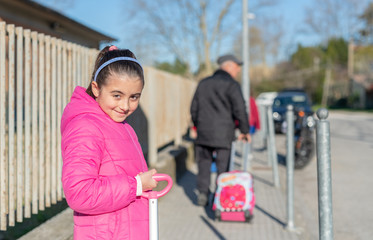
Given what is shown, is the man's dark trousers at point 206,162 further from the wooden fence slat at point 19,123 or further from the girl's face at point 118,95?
the girl's face at point 118,95

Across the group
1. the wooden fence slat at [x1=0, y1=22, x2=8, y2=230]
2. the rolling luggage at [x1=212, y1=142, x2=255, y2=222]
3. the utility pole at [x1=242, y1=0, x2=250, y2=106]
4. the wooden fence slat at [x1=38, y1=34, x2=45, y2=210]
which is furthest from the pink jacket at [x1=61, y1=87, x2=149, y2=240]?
the utility pole at [x1=242, y1=0, x2=250, y2=106]

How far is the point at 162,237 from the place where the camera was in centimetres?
432

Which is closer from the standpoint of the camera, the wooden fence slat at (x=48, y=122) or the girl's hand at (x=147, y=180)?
the girl's hand at (x=147, y=180)

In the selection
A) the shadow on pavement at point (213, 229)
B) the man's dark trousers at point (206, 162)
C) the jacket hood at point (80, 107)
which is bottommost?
the shadow on pavement at point (213, 229)

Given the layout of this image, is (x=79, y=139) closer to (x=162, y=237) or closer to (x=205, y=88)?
(x=162, y=237)

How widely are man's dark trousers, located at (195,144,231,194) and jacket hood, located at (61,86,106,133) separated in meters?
3.50

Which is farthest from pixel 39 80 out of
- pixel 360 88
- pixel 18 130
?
pixel 360 88

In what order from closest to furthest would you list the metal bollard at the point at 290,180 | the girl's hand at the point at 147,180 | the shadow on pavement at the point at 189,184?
the girl's hand at the point at 147,180 → the metal bollard at the point at 290,180 → the shadow on pavement at the point at 189,184

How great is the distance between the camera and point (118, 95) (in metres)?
1.94

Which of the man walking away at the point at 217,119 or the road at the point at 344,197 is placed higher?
the man walking away at the point at 217,119

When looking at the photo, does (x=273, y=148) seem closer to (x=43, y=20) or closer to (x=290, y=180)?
(x=290, y=180)

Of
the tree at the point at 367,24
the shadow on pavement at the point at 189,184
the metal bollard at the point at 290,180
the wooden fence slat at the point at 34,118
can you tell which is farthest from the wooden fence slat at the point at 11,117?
the tree at the point at 367,24

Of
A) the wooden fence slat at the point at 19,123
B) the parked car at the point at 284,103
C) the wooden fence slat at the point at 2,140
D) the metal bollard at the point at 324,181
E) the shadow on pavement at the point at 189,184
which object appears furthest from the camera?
the parked car at the point at 284,103

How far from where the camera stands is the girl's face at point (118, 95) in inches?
75.3
